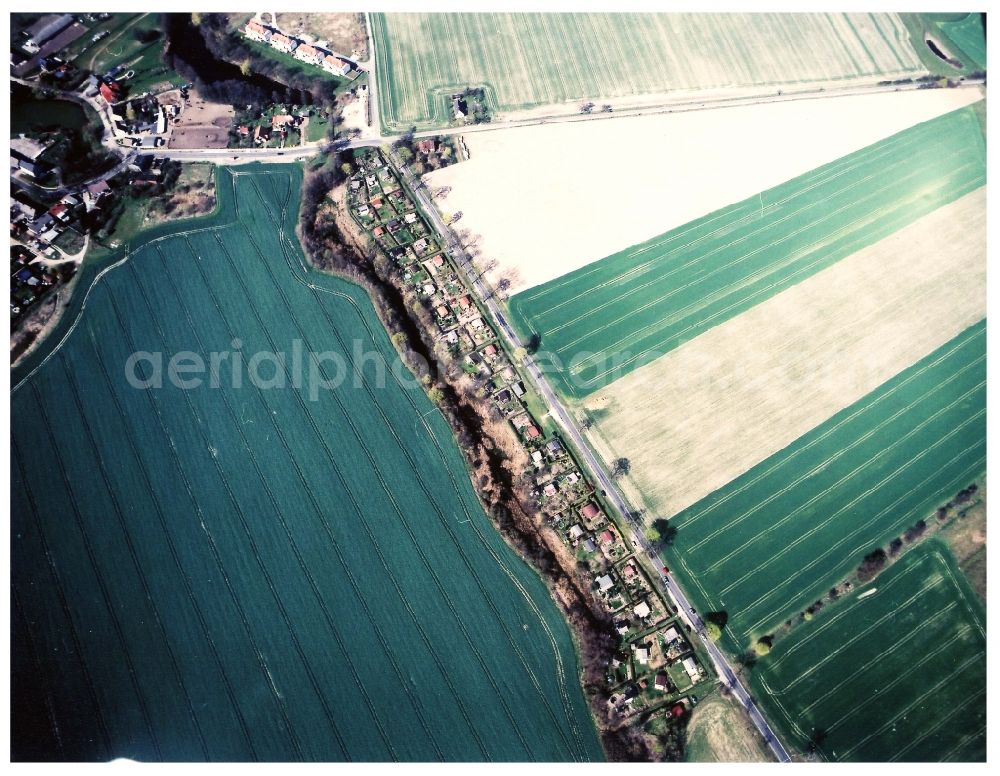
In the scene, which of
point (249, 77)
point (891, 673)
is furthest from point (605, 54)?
point (891, 673)

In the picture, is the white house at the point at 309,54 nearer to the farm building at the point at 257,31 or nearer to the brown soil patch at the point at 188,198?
the farm building at the point at 257,31

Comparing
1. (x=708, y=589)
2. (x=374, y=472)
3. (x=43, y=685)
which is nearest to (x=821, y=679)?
(x=708, y=589)

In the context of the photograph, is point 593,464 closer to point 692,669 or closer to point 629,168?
point 692,669

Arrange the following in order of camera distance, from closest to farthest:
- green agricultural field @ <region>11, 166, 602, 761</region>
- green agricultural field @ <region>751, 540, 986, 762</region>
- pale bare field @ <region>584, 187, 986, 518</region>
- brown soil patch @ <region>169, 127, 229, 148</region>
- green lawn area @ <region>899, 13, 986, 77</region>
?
green agricultural field @ <region>751, 540, 986, 762</region>, green agricultural field @ <region>11, 166, 602, 761</region>, pale bare field @ <region>584, 187, 986, 518</region>, brown soil patch @ <region>169, 127, 229, 148</region>, green lawn area @ <region>899, 13, 986, 77</region>

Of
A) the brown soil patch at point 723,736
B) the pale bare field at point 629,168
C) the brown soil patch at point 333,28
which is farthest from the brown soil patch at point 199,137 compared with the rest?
the brown soil patch at point 723,736

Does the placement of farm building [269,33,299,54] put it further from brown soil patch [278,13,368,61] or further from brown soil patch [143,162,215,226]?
brown soil patch [143,162,215,226]

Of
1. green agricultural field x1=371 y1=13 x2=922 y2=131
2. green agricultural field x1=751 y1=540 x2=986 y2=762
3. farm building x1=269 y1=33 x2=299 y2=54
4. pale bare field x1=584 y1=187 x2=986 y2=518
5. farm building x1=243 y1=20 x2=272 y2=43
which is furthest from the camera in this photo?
farm building x1=243 y1=20 x2=272 y2=43

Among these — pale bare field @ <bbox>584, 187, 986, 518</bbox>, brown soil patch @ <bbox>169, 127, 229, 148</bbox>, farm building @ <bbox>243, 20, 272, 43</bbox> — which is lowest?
pale bare field @ <bbox>584, 187, 986, 518</bbox>

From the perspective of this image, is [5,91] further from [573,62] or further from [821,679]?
[821,679]

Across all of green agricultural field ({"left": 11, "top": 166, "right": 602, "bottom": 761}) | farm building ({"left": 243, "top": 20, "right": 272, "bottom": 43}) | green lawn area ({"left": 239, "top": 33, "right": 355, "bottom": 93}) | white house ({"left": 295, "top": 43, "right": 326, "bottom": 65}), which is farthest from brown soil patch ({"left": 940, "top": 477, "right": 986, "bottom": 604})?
farm building ({"left": 243, "top": 20, "right": 272, "bottom": 43})
